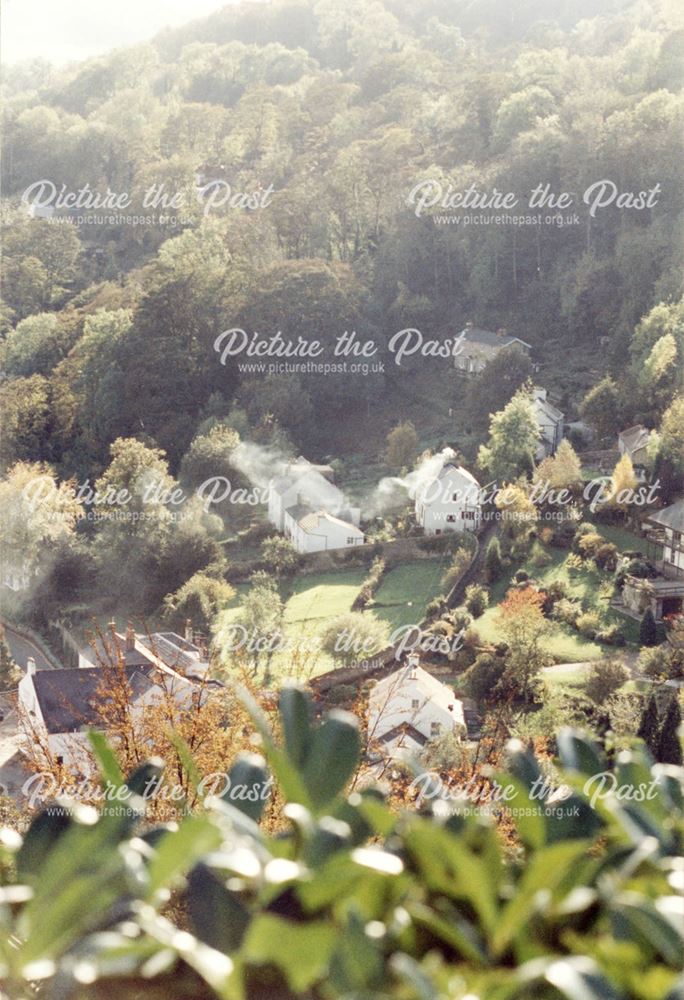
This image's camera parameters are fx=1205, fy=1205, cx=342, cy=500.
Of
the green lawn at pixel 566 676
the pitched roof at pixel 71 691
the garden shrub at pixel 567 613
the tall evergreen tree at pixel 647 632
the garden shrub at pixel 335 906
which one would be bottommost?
the tall evergreen tree at pixel 647 632

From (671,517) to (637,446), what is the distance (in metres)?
1.59

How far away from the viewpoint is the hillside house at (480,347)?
48.2 feet

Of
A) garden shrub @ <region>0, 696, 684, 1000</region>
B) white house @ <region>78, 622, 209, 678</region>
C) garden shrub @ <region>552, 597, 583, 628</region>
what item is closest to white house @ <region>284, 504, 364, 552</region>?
white house @ <region>78, 622, 209, 678</region>

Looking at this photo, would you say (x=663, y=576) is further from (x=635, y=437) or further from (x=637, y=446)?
(x=635, y=437)

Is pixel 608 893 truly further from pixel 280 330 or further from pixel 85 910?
pixel 280 330

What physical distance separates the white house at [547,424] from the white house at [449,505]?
1026mm

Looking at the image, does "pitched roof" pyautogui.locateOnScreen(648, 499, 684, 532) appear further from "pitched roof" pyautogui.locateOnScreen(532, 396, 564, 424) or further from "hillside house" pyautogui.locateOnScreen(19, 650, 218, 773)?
"hillside house" pyautogui.locateOnScreen(19, 650, 218, 773)

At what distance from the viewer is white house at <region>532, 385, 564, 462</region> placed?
12758 millimetres

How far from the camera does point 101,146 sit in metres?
20.1

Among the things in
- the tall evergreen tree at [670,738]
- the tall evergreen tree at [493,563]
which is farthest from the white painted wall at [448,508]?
the tall evergreen tree at [670,738]

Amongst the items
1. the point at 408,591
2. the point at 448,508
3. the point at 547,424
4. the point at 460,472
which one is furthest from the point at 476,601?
the point at 547,424

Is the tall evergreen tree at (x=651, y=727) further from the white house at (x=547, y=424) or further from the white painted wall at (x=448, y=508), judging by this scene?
the white house at (x=547, y=424)

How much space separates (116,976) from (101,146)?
2070 centimetres

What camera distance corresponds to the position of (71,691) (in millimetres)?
7746
